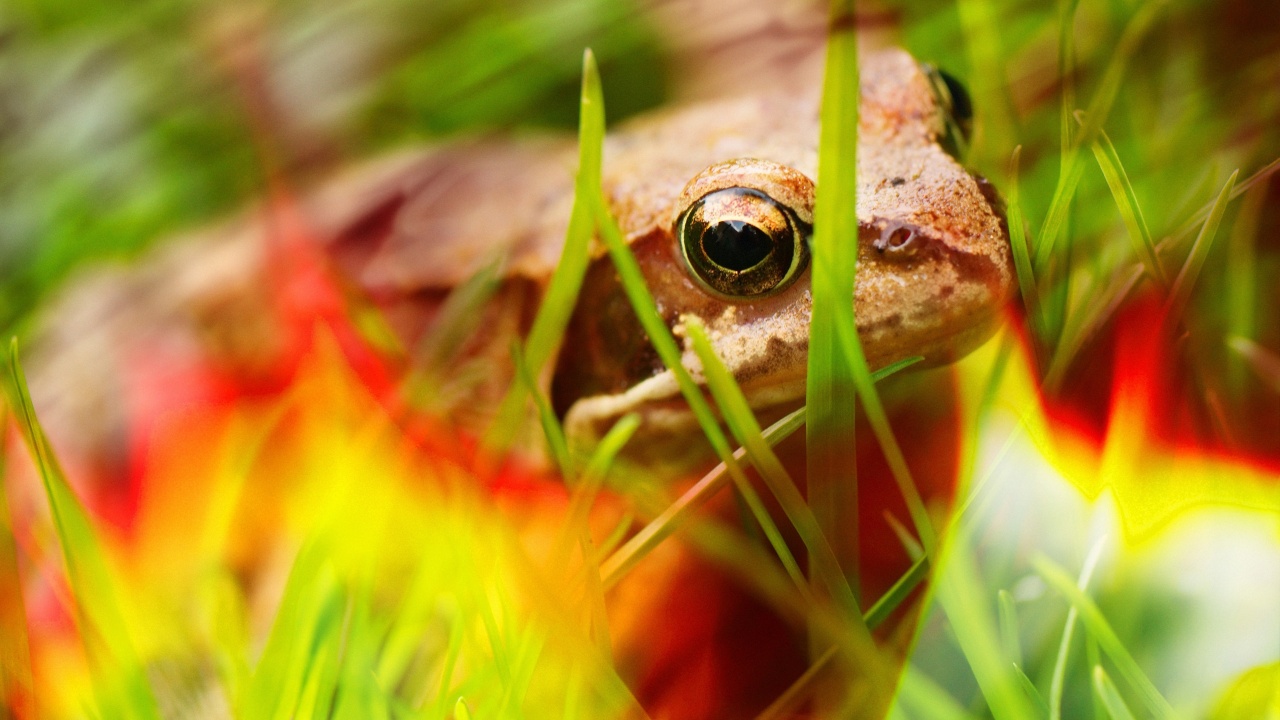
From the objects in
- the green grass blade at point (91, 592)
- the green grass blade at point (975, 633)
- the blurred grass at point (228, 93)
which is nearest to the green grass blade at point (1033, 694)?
the green grass blade at point (975, 633)

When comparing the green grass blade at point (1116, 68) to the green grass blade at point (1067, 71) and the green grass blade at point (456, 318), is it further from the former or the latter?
the green grass blade at point (456, 318)

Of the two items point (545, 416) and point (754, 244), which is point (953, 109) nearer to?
point (754, 244)

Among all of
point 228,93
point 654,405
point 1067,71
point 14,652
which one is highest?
point 228,93

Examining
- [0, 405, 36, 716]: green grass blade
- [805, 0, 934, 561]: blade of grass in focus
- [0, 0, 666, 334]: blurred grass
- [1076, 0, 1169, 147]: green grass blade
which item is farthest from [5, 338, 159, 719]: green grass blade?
[0, 0, 666, 334]: blurred grass

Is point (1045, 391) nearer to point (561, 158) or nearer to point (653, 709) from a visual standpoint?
point (653, 709)

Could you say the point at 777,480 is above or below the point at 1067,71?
below

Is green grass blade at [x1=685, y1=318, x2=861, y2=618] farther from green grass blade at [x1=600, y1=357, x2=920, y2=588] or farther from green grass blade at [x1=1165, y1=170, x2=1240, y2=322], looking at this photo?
green grass blade at [x1=1165, y1=170, x2=1240, y2=322]

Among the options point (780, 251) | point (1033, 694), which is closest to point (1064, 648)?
point (1033, 694)
